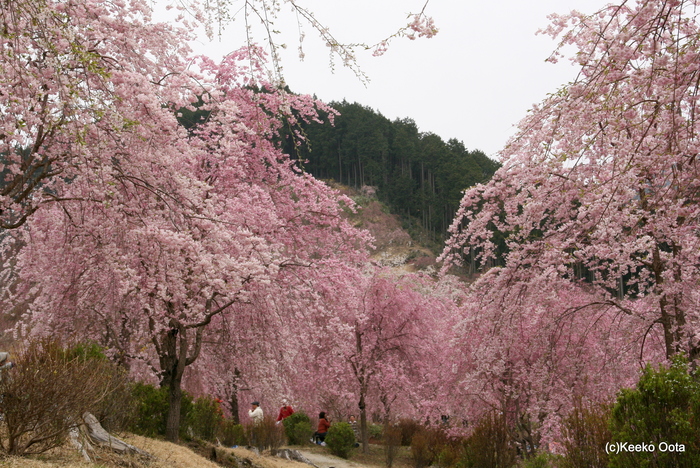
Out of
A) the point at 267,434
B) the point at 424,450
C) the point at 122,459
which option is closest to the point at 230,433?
the point at 267,434

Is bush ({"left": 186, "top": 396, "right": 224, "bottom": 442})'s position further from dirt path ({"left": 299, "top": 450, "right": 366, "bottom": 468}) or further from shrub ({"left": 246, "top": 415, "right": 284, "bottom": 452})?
dirt path ({"left": 299, "top": 450, "right": 366, "bottom": 468})

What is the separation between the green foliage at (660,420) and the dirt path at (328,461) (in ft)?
31.1

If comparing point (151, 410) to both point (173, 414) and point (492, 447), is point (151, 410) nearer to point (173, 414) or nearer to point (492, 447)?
point (173, 414)

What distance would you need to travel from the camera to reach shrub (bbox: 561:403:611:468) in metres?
5.45

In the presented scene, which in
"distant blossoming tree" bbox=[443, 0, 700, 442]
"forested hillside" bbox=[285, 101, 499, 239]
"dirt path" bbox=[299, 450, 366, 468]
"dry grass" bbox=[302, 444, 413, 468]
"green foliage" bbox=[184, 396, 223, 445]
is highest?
"forested hillside" bbox=[285, 101, 499, 239]

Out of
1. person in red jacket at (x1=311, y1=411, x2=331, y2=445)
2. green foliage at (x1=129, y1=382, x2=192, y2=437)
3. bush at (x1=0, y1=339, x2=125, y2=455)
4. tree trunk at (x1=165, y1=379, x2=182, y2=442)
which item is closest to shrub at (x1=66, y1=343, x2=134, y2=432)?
bush at (x1=0, y1=339, x2=125, y2=455)

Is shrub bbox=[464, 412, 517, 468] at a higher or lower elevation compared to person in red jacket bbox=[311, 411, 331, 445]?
higher

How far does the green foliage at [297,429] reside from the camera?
49.4ft

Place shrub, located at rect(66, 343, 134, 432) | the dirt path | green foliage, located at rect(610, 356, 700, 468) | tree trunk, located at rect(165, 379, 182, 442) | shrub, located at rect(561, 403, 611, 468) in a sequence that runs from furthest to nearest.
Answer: the dirt path → tree trunk, located at rect(165, 379, 182, 442) → shrub, located at rect(66, 343, 134, 432) → shrub, located at rect(561, 403, 611, 468) → green foliage, located at rect(610, 356, 700, 468)

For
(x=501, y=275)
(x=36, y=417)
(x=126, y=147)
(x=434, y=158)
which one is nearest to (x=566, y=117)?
(x=501, y=275)

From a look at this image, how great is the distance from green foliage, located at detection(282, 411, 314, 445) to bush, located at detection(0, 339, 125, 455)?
33.1 feet

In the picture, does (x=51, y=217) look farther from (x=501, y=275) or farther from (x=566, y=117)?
(x=566, y=117)

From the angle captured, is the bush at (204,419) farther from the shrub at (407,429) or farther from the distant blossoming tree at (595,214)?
the shrub at (407,429)

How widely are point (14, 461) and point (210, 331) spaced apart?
682 cm
